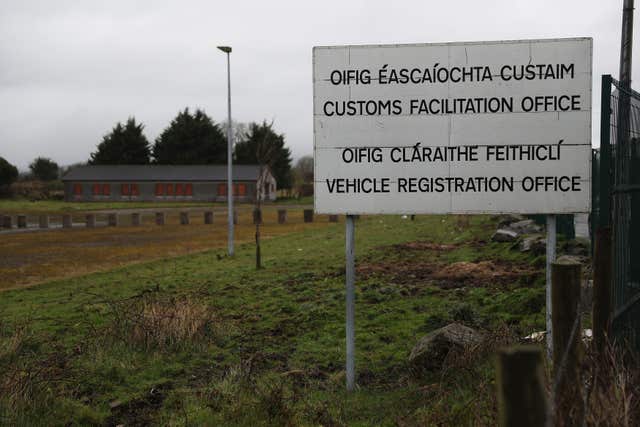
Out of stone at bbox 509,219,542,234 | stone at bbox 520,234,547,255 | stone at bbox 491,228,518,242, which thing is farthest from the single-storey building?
stone at bbox 520,234,547,255

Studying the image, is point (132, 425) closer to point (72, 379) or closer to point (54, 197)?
point (72, 379)

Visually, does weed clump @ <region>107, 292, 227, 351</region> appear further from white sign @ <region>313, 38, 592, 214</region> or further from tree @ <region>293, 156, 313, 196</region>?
tree @ <region>293, 156, 313, 196</region>

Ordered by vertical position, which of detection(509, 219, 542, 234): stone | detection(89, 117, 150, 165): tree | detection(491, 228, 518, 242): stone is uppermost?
detection(89, 117, 150, 165): tree

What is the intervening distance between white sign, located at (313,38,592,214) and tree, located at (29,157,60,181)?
9053cm

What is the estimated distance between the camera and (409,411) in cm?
482

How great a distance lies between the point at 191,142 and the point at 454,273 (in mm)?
72158

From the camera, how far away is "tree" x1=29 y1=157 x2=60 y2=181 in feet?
289

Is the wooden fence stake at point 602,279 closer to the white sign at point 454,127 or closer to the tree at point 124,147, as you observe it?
the white sign at point 454,127

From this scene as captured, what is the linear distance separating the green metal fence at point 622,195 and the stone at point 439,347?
1284 mm

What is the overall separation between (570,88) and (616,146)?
41.8 inches

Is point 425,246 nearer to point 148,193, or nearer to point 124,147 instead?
point 148,193

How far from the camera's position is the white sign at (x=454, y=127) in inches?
222

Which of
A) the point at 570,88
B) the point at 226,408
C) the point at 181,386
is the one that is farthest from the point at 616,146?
the point at 181,386

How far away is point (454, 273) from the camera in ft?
38.7
